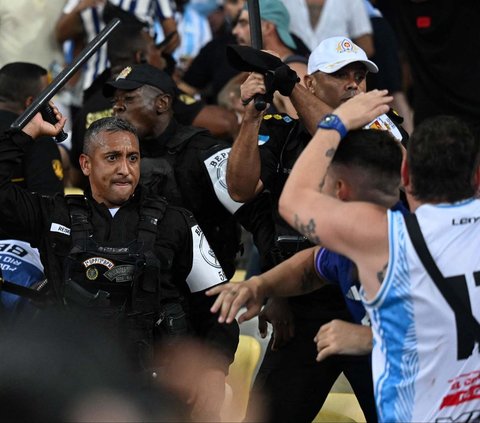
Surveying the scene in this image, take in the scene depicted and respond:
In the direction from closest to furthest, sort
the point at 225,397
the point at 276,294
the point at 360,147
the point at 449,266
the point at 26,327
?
the point at 449,266, the point at 360,147, the point at 276,294, the point at 26,327, the point at 225,397

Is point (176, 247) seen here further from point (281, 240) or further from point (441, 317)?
point (441, 317)

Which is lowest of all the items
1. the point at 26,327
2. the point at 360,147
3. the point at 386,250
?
the point at 26,327

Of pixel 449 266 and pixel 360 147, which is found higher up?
pixel 360 147

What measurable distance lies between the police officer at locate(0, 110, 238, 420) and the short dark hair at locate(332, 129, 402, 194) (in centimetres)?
125

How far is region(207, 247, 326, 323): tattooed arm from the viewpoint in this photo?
4.18 m

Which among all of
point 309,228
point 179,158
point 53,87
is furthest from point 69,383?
point 179,158

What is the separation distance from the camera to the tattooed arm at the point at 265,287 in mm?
4184

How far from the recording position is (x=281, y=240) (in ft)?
17.5

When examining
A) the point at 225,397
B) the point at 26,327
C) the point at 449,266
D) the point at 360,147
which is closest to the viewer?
the point at 449,266

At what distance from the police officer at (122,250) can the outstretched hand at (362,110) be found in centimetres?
137

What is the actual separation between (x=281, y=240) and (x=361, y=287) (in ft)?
4.45

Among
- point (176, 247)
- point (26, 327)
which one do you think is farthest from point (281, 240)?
point (26, 327)

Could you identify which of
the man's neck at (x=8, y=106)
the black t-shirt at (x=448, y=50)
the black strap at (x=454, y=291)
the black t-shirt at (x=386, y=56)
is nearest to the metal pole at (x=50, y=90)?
the man's neck at (x=8, y=106)

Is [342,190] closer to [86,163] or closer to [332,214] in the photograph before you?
[332,214]
